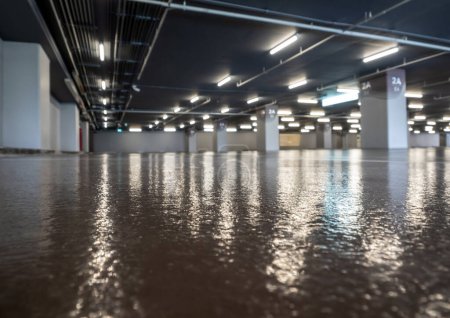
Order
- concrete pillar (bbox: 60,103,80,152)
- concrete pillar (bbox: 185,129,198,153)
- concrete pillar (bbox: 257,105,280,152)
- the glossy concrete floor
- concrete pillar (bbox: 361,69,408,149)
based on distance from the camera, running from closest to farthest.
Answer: the glossy concrete floor < concrete pillar (bbox: 361,69,408,149) < concrete pillar (bbox: 60,103,80,152) < concrete pillar (bbox: 257,105,280,152) < concrete pillar (bbox: 185,129,198,153)

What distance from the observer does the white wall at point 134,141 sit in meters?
45.1

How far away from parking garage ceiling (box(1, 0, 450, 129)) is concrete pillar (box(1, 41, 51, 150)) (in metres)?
0.56

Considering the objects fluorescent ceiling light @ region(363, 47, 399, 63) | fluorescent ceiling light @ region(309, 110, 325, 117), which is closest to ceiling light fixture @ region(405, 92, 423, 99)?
fluorescent ceiling light @ region(309, 110, 325, 117)

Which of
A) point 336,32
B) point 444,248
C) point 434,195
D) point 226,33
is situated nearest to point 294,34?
point 336,32

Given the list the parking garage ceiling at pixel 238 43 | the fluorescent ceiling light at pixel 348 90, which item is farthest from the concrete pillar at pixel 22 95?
the fluorescent ceiling light at pixel 348 90

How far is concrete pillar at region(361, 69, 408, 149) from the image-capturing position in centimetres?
Result: 1537

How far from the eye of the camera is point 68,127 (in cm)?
2125

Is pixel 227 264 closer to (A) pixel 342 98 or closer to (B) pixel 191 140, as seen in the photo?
(A) pixel 342 98

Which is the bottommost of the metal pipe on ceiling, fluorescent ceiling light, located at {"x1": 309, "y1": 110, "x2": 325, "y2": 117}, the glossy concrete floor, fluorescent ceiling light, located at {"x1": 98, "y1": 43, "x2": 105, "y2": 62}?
the glossy concrete floor

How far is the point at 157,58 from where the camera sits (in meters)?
13.6

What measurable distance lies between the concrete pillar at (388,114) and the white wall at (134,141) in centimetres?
3273

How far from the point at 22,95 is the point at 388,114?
1481 cm

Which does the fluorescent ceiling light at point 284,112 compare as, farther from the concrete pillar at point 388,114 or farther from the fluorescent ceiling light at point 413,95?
the concrete pillar at point 388,114

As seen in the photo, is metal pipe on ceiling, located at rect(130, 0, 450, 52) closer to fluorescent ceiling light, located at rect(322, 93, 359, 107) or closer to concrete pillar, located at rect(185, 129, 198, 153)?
fluorescent ceiling light, located at rect(322, 93, 359, 107)
